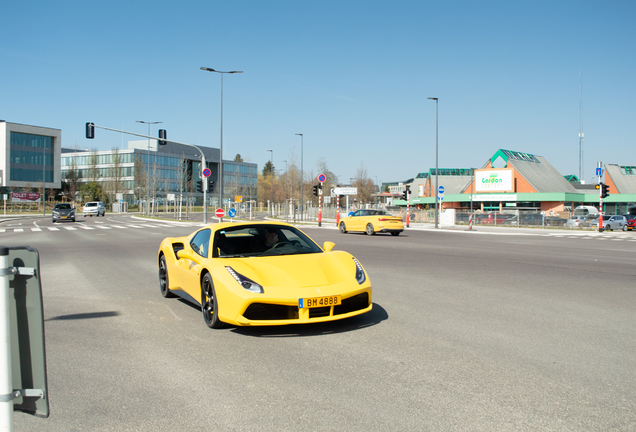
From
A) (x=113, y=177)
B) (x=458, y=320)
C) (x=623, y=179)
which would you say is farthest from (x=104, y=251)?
(x=113, y=177)

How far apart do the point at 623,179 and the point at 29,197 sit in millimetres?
85503

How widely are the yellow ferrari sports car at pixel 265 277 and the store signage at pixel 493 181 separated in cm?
6281

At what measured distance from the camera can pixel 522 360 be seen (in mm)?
4793

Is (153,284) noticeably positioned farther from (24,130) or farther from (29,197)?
(24,130)

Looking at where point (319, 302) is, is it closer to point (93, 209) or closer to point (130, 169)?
point (93, 209)

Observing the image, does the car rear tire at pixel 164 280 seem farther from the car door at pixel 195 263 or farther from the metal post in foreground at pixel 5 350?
the metal post in foreground at pixel 5 350

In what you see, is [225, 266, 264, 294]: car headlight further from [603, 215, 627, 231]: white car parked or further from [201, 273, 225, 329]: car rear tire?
[603, 215, 627, 231]: white car parked

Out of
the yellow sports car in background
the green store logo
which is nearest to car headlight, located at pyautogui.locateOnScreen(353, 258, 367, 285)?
the yellow sports car in background

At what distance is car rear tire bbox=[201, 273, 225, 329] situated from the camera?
5.93 m

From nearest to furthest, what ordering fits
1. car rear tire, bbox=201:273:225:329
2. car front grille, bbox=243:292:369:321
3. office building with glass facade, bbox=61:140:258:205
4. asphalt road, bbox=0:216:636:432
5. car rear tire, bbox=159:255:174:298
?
asphalt road, bbox=0:216:636:432 < car front grille, bbox=243:292:369:321 < car rear tire, bbox=201:273:225:329 < car rear tire, bbox=159:255:174:298 < office building with glass facade, bbox=61:140:258:205

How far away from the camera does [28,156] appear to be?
290 ft

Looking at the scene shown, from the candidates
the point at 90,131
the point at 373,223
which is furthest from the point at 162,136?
the point at 373,223

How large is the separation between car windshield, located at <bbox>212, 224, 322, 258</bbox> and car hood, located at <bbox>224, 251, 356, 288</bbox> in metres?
0.36

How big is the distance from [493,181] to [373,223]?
43.8 metres
